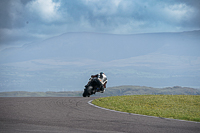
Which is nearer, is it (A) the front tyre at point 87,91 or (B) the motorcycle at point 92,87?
(B) the motorcycle at point 92,87

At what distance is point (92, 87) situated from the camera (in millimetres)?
25047

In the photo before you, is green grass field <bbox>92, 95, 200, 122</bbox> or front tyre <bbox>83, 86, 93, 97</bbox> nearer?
green grass field <bbox>92, 95, 200, 122</bbox>

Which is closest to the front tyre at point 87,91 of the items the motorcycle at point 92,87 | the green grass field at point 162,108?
the motorcycle at point 92,87

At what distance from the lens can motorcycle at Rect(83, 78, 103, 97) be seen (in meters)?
24.5

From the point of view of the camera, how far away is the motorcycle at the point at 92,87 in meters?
24.5

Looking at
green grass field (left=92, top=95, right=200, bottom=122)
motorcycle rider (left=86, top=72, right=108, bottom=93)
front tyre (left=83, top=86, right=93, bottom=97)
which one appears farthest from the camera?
front tyre (left=83, top=86, right=93, bottom=97)

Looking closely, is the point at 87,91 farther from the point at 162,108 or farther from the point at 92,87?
the point at 162,108

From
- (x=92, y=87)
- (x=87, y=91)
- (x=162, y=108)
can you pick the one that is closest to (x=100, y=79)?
(x=92, y=87)

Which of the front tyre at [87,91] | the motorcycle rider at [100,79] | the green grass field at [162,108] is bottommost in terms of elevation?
the green grass field at [162,108]

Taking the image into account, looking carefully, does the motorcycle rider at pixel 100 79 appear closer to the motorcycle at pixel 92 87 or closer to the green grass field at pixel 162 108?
the motorcycle at pixel 92 87

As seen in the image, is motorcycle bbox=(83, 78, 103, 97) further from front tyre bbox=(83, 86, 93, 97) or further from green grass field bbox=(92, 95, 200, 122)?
green grass field bbox=(92, 95, 200, 122)

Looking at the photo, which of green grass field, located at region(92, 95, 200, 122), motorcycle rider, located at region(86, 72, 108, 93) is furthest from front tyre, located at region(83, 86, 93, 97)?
green grass field, located at region(92, 95, 200, 122)

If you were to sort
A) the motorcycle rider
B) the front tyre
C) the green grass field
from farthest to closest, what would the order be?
the front tyre, the motorcycle rider, the green grass field

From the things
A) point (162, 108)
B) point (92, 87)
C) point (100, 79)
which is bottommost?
point (162, 108)
